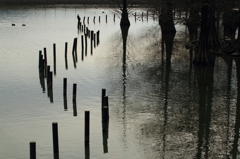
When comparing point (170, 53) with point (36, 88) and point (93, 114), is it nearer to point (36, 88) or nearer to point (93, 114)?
point (36, 88)

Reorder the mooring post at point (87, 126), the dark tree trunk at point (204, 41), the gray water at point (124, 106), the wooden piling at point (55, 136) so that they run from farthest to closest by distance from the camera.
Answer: the dark tree trunk at point (204, 41) → the gray water at point (124, 106) → the mooring post at point (87, 126) → the wooden piling at point (55, 136)

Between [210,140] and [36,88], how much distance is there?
1022 cm

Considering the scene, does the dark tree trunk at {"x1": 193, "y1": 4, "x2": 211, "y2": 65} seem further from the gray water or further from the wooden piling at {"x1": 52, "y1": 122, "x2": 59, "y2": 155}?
the wooden piling at {"x1": 52, "y1": 122, "x2": 59, "y2": 155}

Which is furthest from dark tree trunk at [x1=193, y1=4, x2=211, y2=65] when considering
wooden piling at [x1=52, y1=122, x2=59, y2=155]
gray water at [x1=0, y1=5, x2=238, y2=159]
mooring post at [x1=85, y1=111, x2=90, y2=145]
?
wooden piling at [x1=52, y1=122, x2=59, y2=155]

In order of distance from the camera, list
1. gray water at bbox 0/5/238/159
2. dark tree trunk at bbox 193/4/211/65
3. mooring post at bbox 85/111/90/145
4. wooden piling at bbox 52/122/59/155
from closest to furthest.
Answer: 1. wooden piling at bbox 52/122/59/155
2. mooring post at bbox 85/111/90/145
3. gray water at bbox 0/5/238/159
4. dark tree trunk at bbox 193/4/211/65

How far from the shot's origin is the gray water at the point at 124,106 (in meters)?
14.1

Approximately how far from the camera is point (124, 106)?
18.7m

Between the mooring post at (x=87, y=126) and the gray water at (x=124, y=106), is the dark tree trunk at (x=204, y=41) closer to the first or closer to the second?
the gray water at (x=124, y=106)

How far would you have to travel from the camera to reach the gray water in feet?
46.4

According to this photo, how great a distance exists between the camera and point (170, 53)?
32.7m

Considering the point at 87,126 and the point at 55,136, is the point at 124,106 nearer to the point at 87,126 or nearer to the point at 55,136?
the point at 87,126

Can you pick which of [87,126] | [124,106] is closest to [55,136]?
[87,126]

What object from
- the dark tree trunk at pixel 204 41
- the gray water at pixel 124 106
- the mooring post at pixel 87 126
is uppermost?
the dark tree trunk at pixel 204 41

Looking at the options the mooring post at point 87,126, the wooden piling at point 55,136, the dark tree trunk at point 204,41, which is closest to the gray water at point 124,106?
the mooring post at point 87,126
